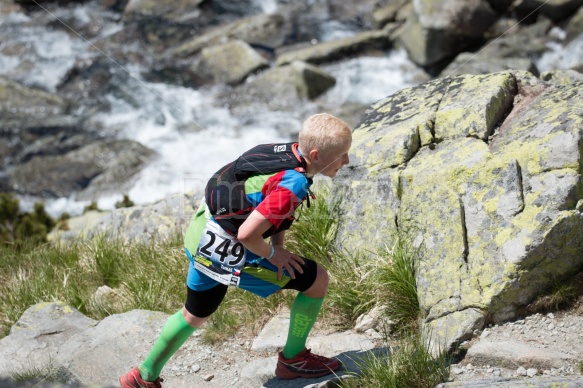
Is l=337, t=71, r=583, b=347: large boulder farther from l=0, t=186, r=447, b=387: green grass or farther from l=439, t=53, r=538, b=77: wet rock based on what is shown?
l=439, t=53, r=538, b=77: wet rock

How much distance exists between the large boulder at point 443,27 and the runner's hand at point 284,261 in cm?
1218

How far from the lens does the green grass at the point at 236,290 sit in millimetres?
4227

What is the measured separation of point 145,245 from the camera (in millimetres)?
6594

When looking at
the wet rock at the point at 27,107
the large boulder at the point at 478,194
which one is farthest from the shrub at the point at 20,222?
the large boulder at the point at 478,194

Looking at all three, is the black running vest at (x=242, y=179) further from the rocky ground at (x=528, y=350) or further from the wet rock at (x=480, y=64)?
the wet rock at (x=480, y=64)

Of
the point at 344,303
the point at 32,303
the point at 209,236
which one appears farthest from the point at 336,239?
the point at 32,303

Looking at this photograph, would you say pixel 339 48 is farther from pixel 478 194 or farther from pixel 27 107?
pixel 478 194

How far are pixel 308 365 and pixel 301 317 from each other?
0.35 metres

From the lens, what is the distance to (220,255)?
3900 mm

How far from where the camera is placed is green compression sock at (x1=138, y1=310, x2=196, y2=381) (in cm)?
415

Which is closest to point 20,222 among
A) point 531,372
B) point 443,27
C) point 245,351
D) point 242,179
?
point 245,351

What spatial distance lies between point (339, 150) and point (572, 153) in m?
1.84

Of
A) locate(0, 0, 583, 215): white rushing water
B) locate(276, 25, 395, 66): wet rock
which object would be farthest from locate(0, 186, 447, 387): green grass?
locate(276, 25, 395, 66): wet rock

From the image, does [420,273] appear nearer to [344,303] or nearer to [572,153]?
[344,303]
